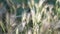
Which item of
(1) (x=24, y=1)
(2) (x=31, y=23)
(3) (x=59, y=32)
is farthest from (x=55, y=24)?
(1) (x=24, y=1)

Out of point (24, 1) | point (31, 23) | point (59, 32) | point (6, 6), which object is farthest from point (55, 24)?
point (6, 6)

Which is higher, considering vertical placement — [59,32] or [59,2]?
[59,2]

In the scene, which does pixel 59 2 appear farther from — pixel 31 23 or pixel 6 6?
pixel 6 6

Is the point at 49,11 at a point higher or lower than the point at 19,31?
higher

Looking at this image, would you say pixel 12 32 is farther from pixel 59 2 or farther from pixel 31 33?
pixel 59 2

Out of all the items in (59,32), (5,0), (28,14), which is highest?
(5,0)

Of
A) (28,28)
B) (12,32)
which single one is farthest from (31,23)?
(12,32)
